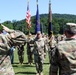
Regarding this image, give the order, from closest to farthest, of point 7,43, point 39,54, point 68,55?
point 68,55 → point 7,43 → point 39,54

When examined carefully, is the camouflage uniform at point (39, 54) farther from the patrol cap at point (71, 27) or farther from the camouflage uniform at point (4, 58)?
the patrol cap at point (71, 27)

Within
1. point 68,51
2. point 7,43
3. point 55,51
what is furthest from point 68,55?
point 7,43

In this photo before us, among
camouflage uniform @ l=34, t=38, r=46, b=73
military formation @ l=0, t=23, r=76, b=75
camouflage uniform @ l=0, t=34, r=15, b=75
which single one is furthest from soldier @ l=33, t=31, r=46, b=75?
camouflage uniform @ l=0, t=34, r=15, b=75

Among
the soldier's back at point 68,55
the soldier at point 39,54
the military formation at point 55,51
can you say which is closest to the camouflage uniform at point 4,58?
the military formation at point 55,51

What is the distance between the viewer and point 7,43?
25.2 feet

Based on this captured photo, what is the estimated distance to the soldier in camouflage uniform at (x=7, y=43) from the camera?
762 cm

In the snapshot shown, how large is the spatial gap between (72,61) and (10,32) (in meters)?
2.28

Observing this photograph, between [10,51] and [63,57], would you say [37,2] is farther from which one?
[63,57]

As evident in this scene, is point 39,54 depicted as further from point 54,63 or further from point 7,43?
point 54,63

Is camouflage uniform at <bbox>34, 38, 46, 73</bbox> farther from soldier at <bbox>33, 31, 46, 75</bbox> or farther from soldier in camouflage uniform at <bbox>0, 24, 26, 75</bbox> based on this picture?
soldier in camouflage uniform at <bbox>0, 24, 26, 75</bbox>

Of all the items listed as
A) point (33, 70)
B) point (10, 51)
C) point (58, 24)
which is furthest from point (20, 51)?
point (58, 24)

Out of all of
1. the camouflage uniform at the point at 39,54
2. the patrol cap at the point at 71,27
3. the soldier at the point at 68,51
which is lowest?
the camouflage uniform at the point at 39,54

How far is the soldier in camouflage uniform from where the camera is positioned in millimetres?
7617

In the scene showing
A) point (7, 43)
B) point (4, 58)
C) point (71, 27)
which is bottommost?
point (4, 58)
